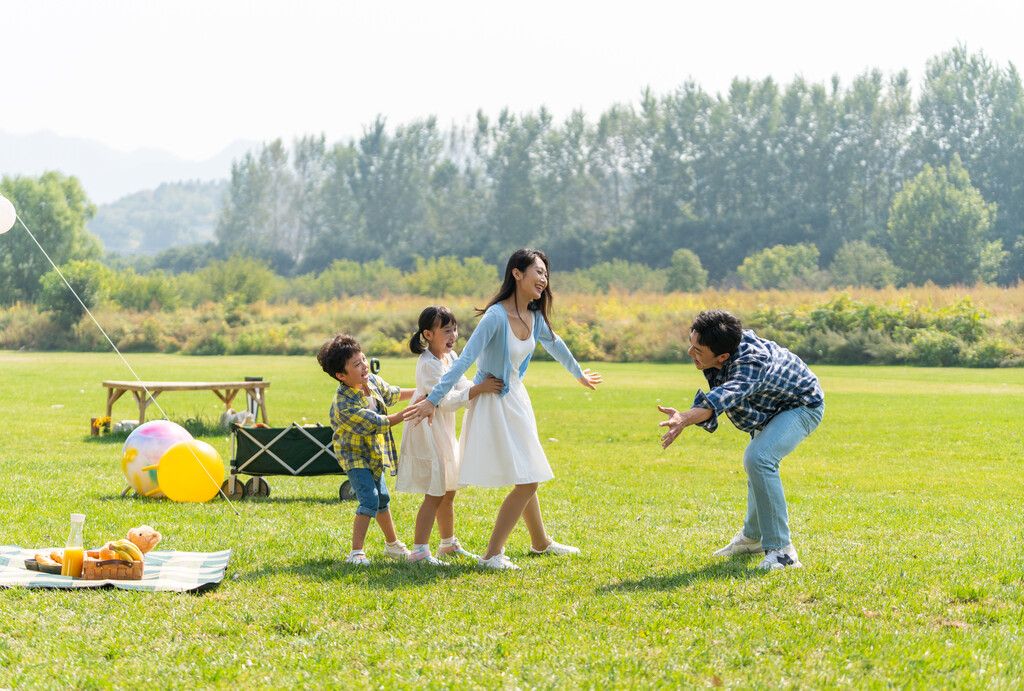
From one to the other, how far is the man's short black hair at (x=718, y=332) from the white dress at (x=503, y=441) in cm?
105

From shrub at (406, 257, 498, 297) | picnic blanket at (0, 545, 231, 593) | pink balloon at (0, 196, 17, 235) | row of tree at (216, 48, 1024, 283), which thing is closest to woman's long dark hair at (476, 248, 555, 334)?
picnic blanket at (0, 545, 231, 593)

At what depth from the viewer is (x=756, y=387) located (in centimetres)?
541

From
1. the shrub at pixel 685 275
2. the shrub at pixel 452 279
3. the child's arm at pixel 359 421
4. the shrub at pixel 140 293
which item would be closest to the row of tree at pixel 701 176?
the shrub at pixel 685 275

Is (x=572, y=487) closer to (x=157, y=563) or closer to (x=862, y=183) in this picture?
(x=157, y=563)

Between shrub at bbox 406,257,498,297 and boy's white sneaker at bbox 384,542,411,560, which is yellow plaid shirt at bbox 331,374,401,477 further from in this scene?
shrub at bbox 406,257,498,297

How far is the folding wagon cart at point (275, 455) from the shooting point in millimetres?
8523

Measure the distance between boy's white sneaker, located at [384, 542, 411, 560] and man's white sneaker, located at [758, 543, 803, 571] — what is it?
2.20 m

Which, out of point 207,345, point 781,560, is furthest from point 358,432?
point 207,345

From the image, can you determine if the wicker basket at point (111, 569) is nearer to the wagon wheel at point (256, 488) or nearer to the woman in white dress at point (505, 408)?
the woman in white dress at point (505, 408)

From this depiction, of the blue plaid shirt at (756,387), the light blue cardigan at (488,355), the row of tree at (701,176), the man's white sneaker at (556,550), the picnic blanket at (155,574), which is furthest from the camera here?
the row of tree at (701,176)

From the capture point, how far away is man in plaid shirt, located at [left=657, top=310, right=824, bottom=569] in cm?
540

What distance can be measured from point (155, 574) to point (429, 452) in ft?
5.68

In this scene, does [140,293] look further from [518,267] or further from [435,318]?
[518,267]

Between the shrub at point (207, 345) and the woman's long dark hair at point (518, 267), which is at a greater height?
the woman's long dark hair at point (518, 267)
